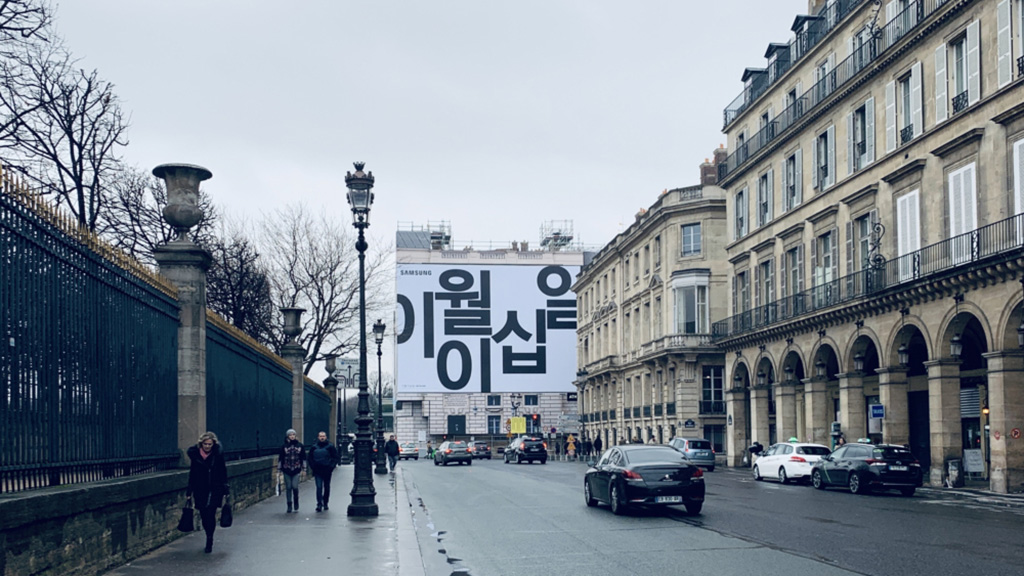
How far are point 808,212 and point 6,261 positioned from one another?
3836cm

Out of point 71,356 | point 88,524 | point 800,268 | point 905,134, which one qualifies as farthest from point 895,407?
point 71,356

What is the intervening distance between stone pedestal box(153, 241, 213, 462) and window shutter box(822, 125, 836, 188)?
99.7 ft

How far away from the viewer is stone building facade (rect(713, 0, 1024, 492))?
96.4 ft

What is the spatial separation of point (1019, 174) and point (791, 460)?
12.2m

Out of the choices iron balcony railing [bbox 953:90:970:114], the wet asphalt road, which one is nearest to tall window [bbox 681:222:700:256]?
iron balcony railing [bbox 953:90:970:114]

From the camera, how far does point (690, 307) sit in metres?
61.6

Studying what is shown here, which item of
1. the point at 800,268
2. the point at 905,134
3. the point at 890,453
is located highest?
the point at 905,134

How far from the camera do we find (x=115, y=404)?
1262 centimetres

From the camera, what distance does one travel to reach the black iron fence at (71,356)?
9.45m

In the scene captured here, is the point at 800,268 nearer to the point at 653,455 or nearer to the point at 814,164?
the point at 814,164

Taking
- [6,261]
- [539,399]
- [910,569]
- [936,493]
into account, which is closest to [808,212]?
[936,493]

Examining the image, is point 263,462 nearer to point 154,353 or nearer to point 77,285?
point 154,353

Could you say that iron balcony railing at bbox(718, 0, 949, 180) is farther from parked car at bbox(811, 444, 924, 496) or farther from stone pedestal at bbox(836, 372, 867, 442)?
parked car at bbox(811, 444, 924, 496)

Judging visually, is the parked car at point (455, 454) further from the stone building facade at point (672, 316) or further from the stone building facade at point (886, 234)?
the stone building facade at point (886, 234)
